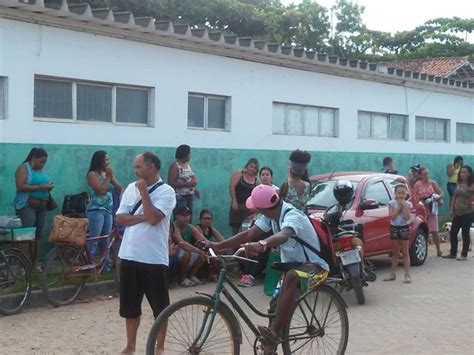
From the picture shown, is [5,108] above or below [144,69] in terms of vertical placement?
below

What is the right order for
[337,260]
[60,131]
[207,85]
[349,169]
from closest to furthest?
1. [337,260]
2. [60,131]
3. [207,85]
4. [349,169]

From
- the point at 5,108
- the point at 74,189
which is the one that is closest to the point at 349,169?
the point at 74,189

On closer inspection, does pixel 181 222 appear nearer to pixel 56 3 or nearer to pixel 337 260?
pixel 337 260

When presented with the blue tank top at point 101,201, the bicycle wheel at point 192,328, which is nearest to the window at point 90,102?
the blue tank top at point 101,201

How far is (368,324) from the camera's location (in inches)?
309

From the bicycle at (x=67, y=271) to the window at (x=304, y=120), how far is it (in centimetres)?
659

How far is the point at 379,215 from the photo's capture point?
1118 cm

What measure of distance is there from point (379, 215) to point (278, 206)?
591 centimetres

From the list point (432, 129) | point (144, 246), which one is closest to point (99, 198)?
point (144, 246)

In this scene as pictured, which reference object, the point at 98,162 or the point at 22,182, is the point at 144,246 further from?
the point at 98,162

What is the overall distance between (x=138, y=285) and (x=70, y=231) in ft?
9.97

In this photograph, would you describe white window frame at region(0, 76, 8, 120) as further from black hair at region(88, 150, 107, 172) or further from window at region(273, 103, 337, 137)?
window at region(273, 103, 337, 137)

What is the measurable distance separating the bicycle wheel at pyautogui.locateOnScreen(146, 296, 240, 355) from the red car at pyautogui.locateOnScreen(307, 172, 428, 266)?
5224 millimetres

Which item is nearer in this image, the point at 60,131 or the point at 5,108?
the point at 5,108
